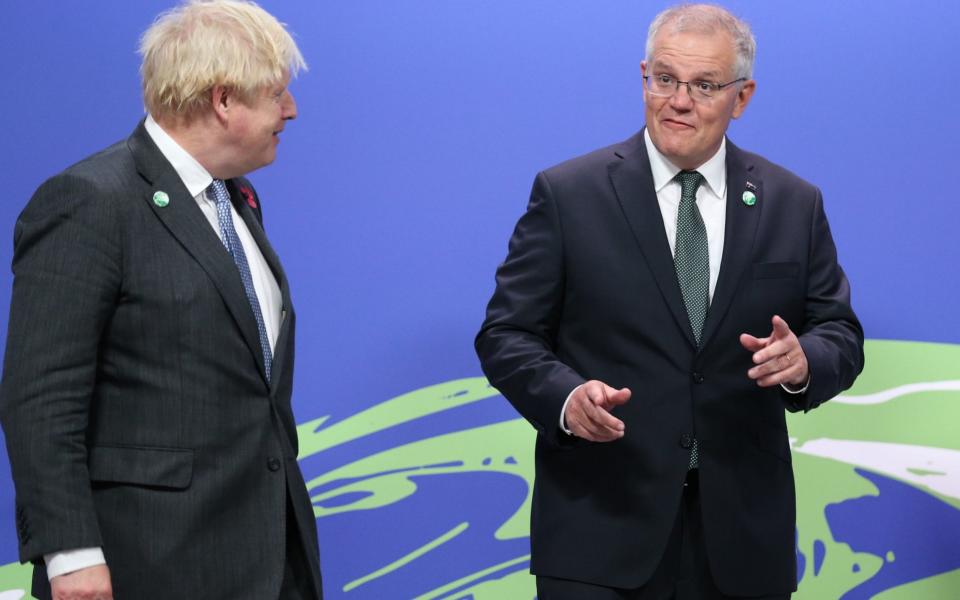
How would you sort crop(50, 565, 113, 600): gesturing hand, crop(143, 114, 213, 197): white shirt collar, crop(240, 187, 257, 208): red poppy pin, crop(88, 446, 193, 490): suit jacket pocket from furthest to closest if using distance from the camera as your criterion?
crop(240, 187, 257, 208): red poppy pin < crop(143, 114, 213, 197): white shirt collar < crop(88, 446, 193, 490): suit jacket pocket < crop(50, 565, 113, 600): gesturing hand

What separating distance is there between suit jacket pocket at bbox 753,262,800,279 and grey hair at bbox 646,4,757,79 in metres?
0.38

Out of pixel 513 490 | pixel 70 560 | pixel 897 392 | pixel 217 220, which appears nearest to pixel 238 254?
pixel 217 220

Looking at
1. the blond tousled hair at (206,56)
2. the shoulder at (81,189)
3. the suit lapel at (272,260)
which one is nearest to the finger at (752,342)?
the suit lapel at (272,260)

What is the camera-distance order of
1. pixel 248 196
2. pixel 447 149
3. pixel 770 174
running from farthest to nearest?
1. pixel 447 149
2. pixel 770 174
3. pixel 248 196

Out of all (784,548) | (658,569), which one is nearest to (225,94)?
(658,569)

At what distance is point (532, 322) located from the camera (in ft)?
7.91

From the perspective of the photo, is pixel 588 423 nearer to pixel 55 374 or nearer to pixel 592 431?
pixel 592 431

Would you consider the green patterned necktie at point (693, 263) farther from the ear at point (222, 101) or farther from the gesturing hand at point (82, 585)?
the gesturing hand at point (82, 585)

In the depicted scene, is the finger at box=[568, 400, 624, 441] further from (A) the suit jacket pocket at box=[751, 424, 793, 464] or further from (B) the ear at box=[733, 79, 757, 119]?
(B) the ear at box=[733, 79, 757, 119]

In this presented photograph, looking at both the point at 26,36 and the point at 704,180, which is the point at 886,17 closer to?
the point at 704,180

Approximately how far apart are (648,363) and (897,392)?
1326mm

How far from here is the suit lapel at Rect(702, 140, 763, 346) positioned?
2377 millimetres

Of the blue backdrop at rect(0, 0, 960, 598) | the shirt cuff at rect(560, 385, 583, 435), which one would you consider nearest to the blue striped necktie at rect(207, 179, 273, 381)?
the shirt cuff at rect(560, 385, 583, 435)

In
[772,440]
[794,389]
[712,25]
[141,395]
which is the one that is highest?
[712,25]
